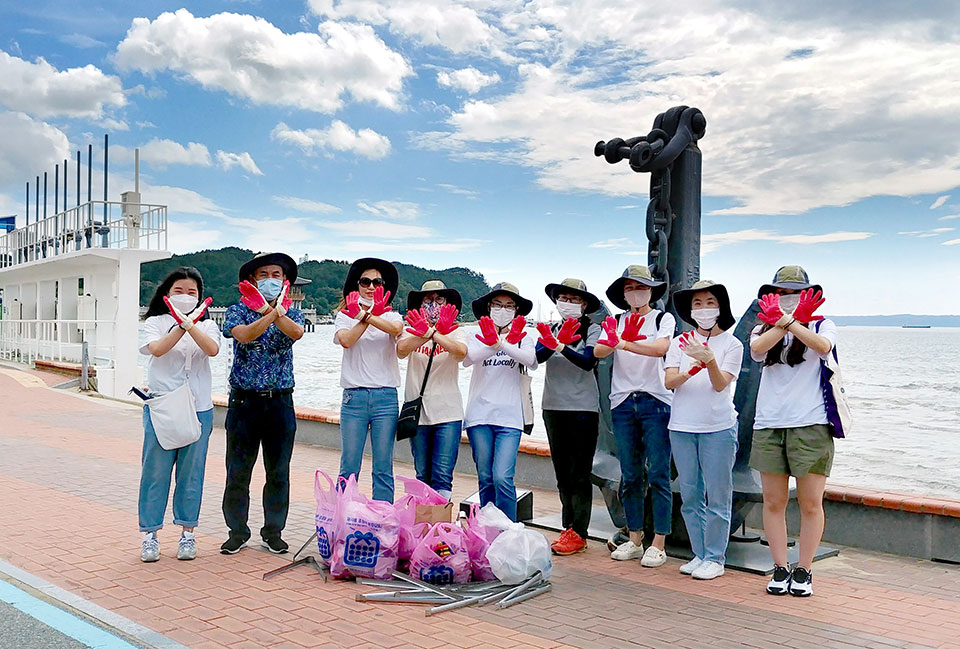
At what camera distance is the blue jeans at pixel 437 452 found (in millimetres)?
6137

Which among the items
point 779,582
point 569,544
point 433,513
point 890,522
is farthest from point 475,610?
point 890,522

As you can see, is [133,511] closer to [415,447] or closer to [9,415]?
[415,447]

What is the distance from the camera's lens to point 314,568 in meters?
5.70

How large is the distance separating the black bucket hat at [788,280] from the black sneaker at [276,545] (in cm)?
341

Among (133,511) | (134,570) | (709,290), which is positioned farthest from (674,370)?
(133,511)

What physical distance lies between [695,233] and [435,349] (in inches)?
83.2

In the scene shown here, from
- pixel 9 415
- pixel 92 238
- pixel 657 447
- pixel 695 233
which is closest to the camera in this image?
pixel 657 447

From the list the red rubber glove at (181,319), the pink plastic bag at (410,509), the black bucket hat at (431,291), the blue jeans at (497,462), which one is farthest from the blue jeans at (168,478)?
the blue jeans at (497,462)

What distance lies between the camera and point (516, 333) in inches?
234

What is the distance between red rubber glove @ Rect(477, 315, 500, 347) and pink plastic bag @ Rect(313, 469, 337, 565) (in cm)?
132

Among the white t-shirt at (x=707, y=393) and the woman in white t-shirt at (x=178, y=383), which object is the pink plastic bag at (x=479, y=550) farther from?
the woman in white t-shirt at (x=178, y=383)

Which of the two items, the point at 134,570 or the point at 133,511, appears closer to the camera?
the point at 134,570

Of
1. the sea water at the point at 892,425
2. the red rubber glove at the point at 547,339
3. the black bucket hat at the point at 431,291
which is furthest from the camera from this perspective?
the sea water at the point at 892,425

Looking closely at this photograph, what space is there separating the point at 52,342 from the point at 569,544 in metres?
23.4
